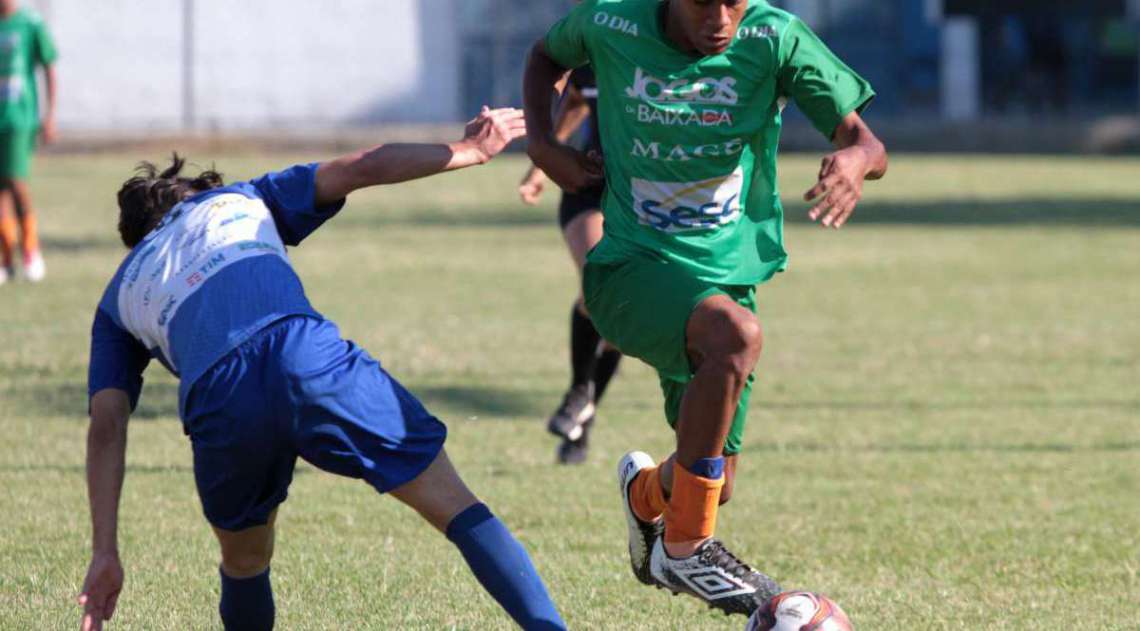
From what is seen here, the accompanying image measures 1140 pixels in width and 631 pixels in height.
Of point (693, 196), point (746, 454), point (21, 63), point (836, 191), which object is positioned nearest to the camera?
point (836, 191)

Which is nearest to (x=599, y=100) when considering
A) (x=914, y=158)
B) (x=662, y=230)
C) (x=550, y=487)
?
(x=662, y=230)

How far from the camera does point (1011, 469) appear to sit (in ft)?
26.1

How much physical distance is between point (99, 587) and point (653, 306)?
1639 millimetres

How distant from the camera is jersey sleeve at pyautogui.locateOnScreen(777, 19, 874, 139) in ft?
16.4

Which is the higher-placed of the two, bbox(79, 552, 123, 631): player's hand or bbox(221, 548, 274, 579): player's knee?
bbox(79, 552, 123, 631): player's hand

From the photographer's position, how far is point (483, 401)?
31.9 feet

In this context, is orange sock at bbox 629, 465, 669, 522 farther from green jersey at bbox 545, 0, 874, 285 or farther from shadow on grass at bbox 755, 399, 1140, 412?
shadow on grass at bbox 755, 399, 1140, 412

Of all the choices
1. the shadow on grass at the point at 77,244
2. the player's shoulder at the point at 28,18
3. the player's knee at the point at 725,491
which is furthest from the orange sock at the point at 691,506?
the shadow on grass at the point at 77,244

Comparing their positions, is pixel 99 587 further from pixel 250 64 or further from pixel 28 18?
pixel 250 64

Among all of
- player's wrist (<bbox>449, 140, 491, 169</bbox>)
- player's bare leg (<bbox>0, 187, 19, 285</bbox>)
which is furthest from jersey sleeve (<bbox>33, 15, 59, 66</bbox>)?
player's wrist (<bbox>449, 140, 491, 169</bbox>)

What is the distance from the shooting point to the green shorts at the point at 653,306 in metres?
5.05

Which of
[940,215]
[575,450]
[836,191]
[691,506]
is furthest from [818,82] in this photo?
[940,215]

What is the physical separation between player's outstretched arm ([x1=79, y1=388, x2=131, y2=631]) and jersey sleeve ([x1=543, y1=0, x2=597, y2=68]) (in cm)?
174

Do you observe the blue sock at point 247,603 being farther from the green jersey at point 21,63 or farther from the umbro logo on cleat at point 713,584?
the green jersey at point 21,63
